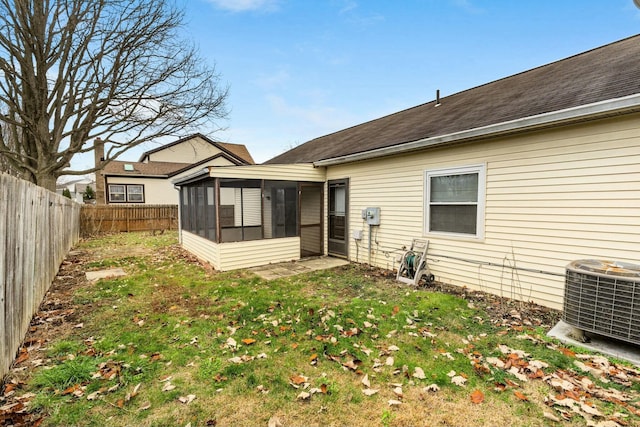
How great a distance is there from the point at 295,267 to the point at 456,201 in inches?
156

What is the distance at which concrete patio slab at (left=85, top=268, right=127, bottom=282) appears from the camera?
650 centimetres

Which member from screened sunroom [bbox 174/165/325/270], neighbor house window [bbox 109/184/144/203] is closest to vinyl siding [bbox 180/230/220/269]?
screened sunroom [bbox 174/165/325/270]

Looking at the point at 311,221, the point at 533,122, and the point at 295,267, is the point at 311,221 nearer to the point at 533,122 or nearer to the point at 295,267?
the point at 295,267

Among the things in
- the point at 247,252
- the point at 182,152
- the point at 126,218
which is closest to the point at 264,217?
the point at 247,252

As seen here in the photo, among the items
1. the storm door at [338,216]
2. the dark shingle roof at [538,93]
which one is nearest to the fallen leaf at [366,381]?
the dark shingle roof at [538,93]

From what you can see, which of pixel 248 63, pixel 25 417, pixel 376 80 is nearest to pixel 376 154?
pixel 25 417

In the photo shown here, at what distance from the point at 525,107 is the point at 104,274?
925 cm

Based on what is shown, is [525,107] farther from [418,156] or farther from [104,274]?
[104,274]

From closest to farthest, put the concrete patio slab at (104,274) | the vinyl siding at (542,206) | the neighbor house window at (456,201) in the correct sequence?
the vinyl siding at (542,206) → the neighbor house window at (456,201) → the concrete patio slab at (104,274)

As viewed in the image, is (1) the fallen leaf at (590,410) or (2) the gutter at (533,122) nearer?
(1) the fallen leaf at (590,410)

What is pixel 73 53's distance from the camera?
9664mm

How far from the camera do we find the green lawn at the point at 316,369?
2.26 metres

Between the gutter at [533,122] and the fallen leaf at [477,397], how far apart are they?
3.67 metres

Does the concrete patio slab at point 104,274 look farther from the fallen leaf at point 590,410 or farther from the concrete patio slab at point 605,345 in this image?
the concrete patio slab at point 605,345
